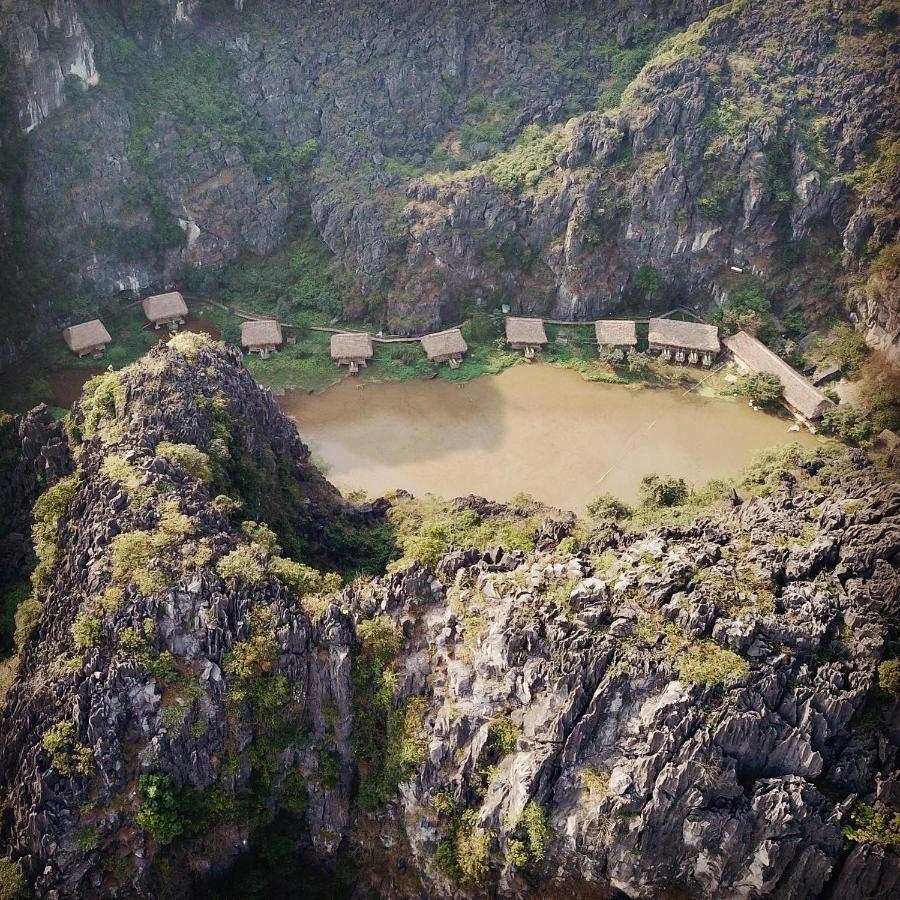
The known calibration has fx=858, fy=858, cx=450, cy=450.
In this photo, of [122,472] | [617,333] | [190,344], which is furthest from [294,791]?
[617,333]

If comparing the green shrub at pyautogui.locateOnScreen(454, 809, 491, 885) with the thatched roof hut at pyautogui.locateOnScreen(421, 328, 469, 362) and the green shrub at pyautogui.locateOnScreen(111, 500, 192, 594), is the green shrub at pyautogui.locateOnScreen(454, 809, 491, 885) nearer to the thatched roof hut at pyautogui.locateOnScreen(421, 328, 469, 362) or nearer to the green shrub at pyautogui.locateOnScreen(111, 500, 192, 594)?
the green shrub at pyautogui.locateOnScreen(111, 500, 192, 594)

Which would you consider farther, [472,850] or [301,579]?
[301,579]

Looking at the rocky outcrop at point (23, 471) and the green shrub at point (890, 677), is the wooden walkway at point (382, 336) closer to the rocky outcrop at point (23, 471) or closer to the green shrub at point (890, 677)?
the rocky outcrop at point (23, 471)

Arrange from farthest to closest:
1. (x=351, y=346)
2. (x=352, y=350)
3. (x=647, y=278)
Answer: (x=647, y=278) → (x=351, y=346) → (x=352, y=350)

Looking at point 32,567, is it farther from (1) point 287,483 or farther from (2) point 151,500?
(1) point 287,483

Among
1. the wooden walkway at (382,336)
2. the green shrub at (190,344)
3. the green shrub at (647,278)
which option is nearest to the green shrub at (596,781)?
the green shrub at (190,344)

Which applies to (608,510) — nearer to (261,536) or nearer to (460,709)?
(460,709)

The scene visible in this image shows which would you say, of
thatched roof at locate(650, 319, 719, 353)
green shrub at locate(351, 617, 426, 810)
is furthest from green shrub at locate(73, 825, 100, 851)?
thatched roof at locate(650, 319, 719, 353)

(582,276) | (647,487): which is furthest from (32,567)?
(582,276)
